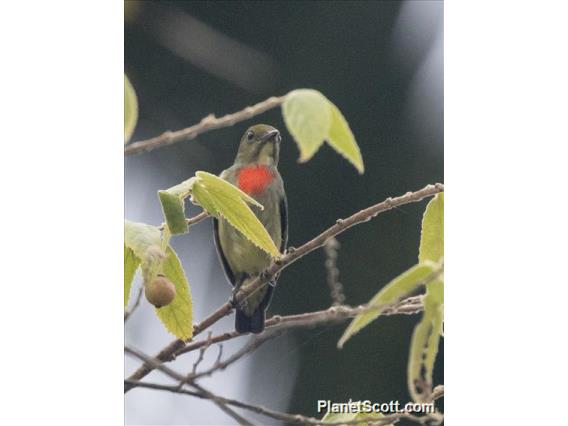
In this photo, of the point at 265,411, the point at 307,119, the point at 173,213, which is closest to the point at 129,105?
the point at 173,213

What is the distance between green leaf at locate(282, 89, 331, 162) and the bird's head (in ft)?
5.51

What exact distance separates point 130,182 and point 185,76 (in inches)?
14.0

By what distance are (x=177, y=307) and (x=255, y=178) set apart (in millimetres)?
1620

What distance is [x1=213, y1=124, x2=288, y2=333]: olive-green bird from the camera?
126 inches

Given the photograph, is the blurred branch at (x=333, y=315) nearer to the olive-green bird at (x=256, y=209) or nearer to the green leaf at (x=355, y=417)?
the green leaf at (x=355, y=417)

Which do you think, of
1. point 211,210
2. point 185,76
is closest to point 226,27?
point 185,76

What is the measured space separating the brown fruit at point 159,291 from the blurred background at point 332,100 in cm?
53

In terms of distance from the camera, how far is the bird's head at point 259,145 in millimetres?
3180

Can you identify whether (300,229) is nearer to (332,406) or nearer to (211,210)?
(332,406)

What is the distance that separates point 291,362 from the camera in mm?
2338

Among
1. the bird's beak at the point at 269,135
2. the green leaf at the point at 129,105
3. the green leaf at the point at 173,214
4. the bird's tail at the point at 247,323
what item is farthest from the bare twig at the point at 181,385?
Answer: the bird's beak at the point at 269,135

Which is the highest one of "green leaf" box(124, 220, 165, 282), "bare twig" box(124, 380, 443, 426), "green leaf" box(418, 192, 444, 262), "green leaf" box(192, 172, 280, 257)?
"green leaf" box(192, 172, 280, 257)

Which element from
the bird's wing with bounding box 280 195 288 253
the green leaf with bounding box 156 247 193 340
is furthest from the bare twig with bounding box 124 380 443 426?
the bird's wing with bounding box 280 195 288 253

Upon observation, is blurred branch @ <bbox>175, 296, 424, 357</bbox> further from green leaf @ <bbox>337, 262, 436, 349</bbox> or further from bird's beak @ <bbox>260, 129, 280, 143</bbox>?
bird's beak @ <bbox>260, 129, 280, 143</bbox>
